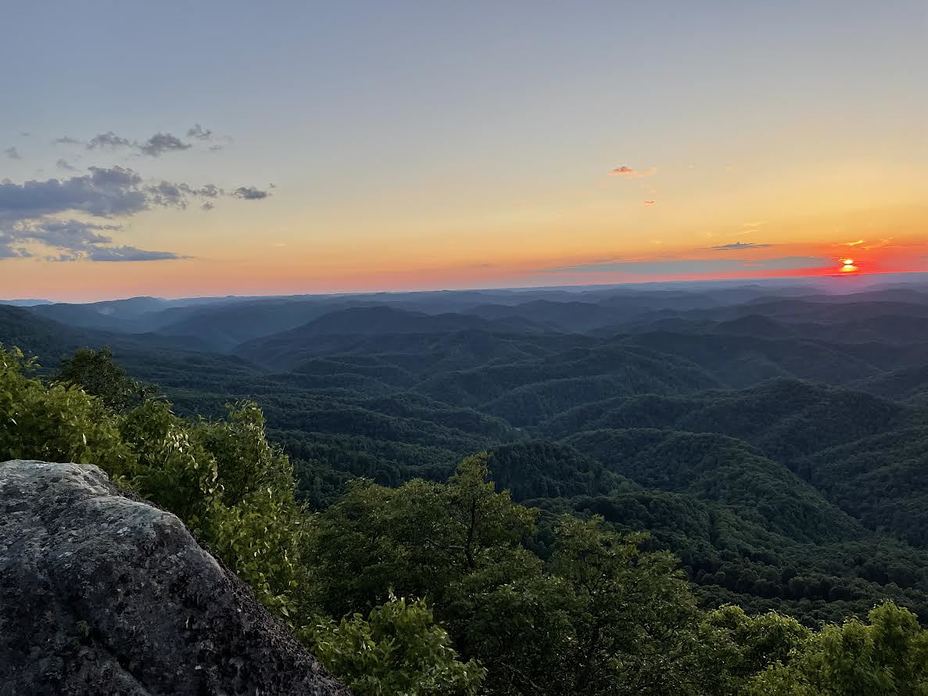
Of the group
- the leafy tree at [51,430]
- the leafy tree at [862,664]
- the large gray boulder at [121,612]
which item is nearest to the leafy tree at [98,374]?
the leafy tree at [51,430]

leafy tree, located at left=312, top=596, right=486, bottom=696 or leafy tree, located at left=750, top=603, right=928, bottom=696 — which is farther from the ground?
leafy tree, located at left=312, top=596, right=486, bottom=696

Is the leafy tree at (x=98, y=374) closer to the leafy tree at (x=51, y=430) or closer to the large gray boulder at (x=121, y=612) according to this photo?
the leafy tree at (x=51, y=430)

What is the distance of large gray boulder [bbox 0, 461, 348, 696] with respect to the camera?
7.06 metres

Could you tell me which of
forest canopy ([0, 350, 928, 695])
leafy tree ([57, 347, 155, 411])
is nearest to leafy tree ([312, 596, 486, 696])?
forest canopy ([0, 350, 928, 695])

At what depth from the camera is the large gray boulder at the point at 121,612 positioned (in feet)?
23.2

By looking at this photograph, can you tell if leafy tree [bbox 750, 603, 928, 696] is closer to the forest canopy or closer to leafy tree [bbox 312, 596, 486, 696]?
the forest canopy

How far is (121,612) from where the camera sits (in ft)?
24.2

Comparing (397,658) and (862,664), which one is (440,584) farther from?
(862,664)

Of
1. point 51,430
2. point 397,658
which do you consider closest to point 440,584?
point 397,658

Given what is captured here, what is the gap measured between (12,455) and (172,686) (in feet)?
25.2

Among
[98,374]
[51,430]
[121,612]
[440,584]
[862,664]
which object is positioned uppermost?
[51,430]

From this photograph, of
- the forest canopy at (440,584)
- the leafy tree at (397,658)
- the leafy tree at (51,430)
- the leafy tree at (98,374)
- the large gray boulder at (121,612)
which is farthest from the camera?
the leafy tree at (98,374)

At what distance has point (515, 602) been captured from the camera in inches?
777

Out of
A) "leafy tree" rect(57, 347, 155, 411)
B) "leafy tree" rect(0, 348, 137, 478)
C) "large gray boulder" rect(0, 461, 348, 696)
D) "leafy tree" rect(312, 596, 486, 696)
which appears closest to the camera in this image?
"large gray boulder" rect(0, 461, 348, 696)
